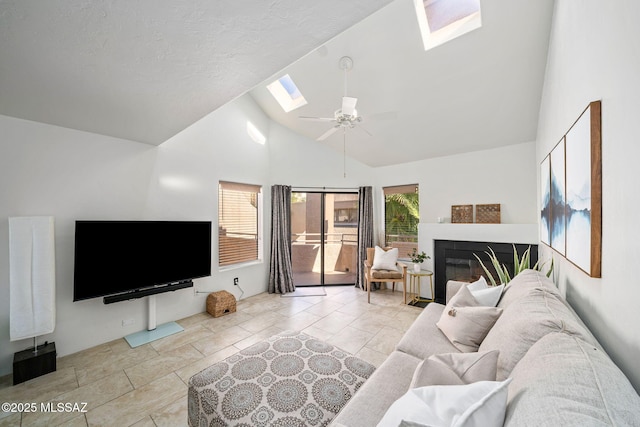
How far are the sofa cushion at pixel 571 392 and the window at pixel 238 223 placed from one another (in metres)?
3.88

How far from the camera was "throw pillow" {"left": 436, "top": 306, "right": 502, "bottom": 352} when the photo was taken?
1.65 metres

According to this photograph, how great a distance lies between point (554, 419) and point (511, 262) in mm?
3609

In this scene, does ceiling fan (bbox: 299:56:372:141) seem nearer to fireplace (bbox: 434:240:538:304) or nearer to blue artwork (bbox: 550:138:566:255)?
blue artwork (bbox: 550:138:566:255)

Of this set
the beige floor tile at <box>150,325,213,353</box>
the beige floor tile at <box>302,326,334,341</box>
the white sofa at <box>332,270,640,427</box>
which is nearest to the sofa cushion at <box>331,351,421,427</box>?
the white sofa at <box>332,270,640,427</box>

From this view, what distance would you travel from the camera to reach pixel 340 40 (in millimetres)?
2691

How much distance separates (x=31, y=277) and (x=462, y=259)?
5091 millimetres

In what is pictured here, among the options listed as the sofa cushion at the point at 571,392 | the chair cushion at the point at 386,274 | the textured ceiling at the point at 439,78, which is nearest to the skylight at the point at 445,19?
the textured ceiling at the point at 439,78

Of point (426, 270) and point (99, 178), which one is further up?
point (99, 178)

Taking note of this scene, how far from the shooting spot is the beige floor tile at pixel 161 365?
2186 mm

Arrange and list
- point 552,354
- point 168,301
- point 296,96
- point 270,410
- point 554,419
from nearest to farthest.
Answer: point 554,419
point 552,354
point 270,410
point 168,301
point 296,96

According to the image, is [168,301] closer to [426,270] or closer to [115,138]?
[115,138]

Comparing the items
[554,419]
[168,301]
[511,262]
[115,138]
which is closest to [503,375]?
[554,419]

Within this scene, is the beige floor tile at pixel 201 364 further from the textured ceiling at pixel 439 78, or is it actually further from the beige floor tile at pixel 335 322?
the textured ceiling at pixel 439 78

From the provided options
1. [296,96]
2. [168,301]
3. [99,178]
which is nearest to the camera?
[99,178]
